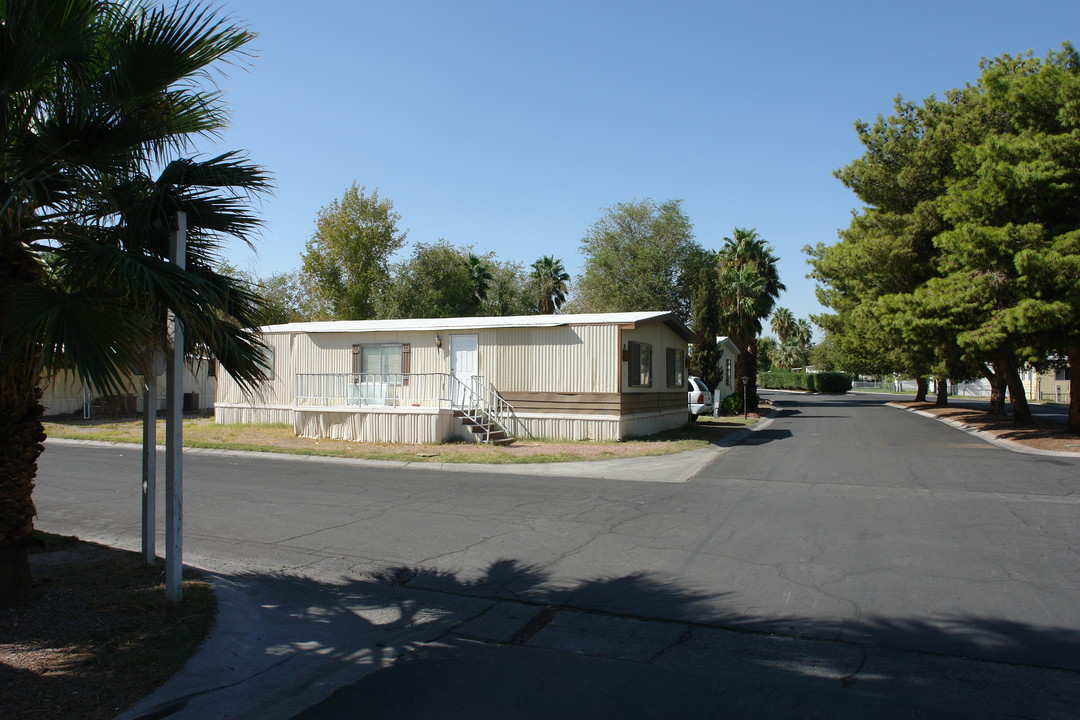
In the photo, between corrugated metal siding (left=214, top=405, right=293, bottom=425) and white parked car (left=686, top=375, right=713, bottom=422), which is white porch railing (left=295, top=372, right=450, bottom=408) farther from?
white parked car (left=686, top=375, right=713, bottom=422)

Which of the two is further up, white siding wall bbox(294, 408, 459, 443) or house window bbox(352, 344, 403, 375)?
house window bbox(352, 344, 403, 375)

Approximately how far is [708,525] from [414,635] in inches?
186

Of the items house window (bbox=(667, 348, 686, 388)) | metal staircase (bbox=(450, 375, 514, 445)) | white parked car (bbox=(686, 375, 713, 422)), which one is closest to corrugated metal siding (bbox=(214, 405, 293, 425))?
metal staircase (bbox=(450, 375, 514, 445))

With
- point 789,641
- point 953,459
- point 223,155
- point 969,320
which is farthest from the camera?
point 969,320

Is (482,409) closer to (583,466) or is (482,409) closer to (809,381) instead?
(583,466)

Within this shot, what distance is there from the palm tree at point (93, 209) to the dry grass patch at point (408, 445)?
33.3ft

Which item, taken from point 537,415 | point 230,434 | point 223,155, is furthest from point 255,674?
point 230,434

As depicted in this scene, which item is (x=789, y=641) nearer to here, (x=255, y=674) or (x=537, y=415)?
(x=255, y=674)

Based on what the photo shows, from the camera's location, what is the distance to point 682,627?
5391 millimetres

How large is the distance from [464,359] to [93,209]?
1534cm

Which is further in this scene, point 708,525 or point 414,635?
point 708,525

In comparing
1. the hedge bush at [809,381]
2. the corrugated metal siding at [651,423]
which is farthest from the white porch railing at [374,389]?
the hedge bush at [809,381]

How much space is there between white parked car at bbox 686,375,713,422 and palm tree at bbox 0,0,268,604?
23949 millimetres

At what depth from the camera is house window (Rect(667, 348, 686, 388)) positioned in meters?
23.6
